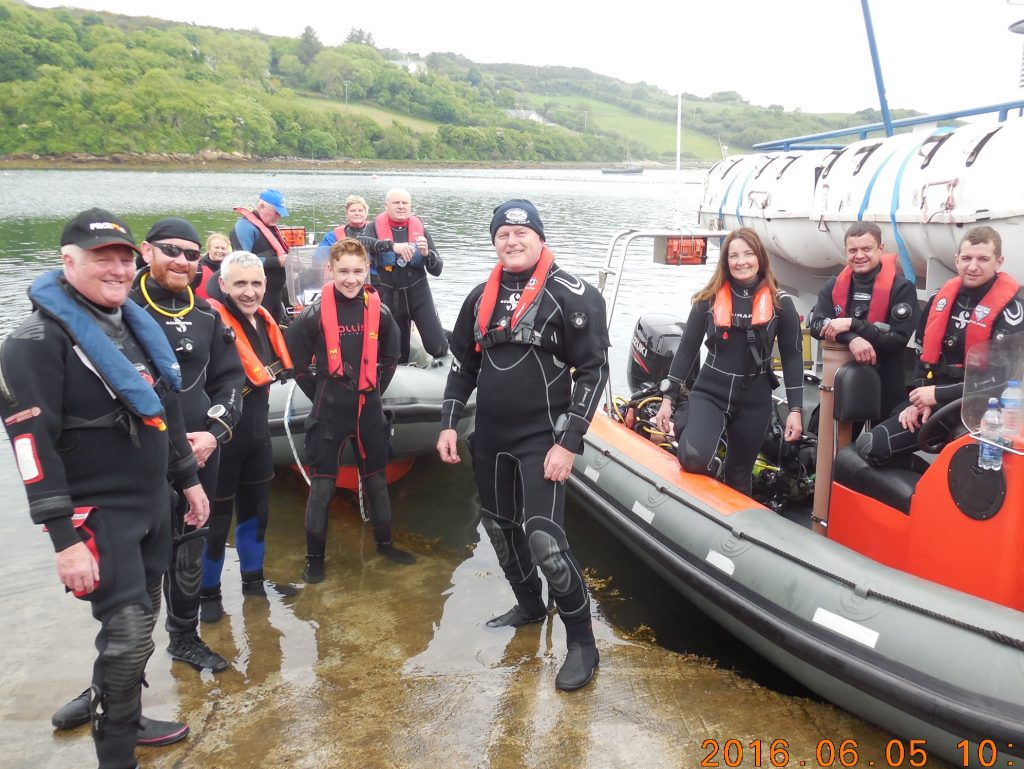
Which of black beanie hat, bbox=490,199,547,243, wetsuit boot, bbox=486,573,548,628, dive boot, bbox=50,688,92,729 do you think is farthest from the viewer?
wetsuit boot, bbox=486,573,548,628

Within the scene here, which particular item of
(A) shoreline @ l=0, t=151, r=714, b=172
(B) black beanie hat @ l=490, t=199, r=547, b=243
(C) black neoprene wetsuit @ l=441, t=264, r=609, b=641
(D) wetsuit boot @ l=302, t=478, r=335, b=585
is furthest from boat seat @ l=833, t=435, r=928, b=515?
(A) shoreline @ l=0, t=151, r=714, b=172

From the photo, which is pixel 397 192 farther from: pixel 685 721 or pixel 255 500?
pixel 685 721

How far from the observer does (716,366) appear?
3.48 m

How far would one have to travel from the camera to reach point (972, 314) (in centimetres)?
317

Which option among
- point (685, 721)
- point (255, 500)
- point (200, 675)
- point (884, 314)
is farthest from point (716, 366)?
point (200, 675)

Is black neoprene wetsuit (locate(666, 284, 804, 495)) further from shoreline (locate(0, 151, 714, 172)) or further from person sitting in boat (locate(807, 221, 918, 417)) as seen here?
shoreline (locate(0, 151, 714, 172))

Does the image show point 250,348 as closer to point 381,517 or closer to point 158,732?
point 381,517

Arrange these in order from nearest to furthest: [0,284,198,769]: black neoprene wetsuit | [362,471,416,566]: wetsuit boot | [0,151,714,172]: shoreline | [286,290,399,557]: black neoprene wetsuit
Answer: [0,284,198,769]: black neoprene wetsuit < [286,290,399,557]: black neoprene wetsuit < [362,471,416,566]: wetsuit boot < [0,151,714,172]: shoreline

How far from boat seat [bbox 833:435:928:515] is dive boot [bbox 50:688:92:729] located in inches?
113

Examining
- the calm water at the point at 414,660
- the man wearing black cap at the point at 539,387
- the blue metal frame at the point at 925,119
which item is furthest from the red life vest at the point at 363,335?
the blue metal frame at the point at 925,119

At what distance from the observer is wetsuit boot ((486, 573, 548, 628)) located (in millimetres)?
3258

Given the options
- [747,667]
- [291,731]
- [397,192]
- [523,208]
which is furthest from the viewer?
[397,192]

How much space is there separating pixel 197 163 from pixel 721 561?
58.9 m

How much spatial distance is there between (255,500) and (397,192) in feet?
8.38
